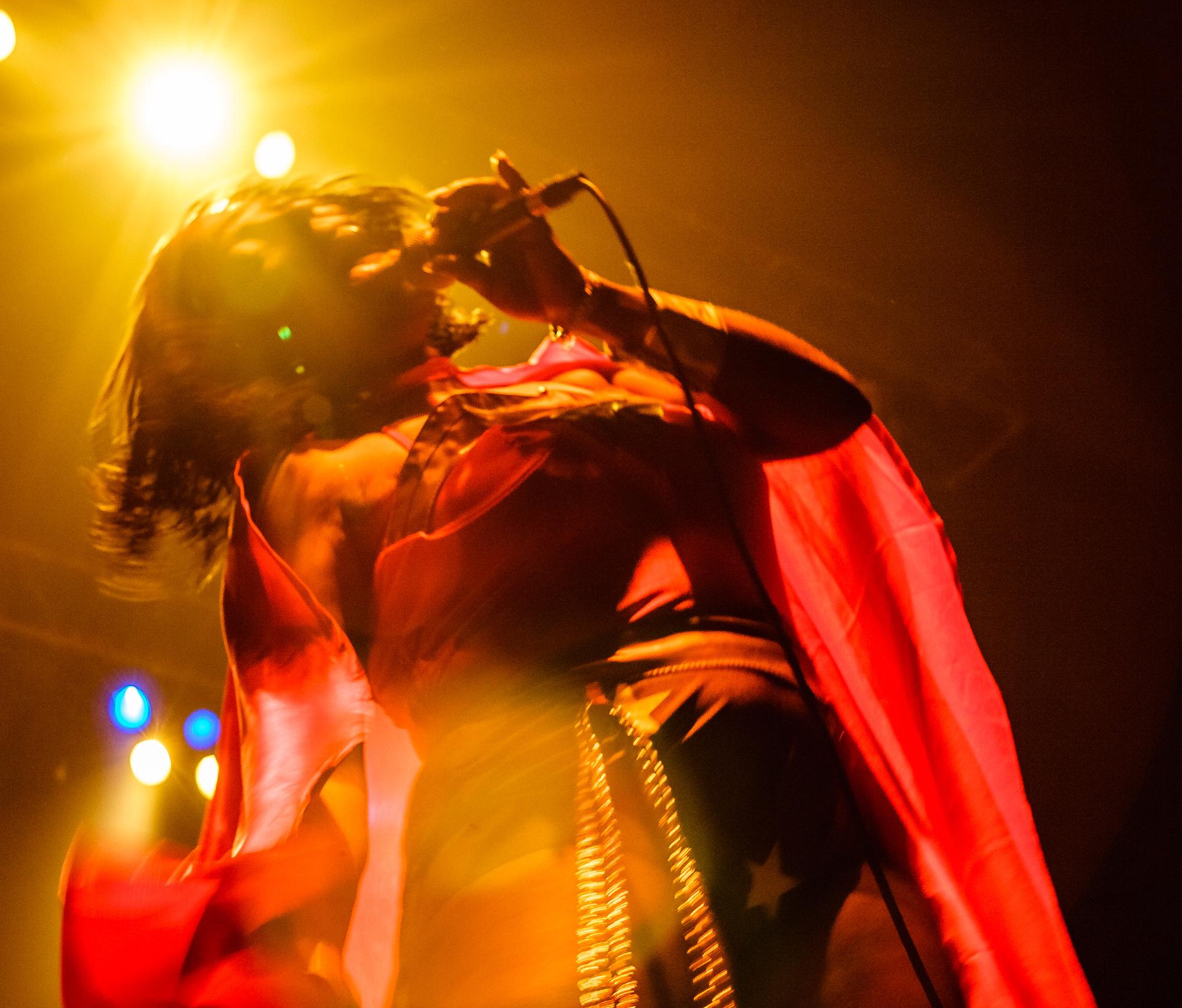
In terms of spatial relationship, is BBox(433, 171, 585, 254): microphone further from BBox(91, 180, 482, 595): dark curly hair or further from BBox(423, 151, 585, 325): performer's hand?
BBox(91, 180, 482, 595): dark curly hair

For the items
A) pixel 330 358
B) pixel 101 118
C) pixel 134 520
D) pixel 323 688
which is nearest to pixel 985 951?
pixel 323 688

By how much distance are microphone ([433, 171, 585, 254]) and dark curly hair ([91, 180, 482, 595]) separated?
0.79ft

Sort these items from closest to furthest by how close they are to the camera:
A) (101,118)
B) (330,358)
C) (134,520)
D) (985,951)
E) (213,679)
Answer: (985,951) < (330,358) < (134,520) < (101,118) < (213,679)

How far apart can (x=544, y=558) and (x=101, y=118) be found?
983 millimetres

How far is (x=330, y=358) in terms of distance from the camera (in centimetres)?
95

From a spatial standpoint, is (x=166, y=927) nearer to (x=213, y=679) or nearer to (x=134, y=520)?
(x=134, y=520)

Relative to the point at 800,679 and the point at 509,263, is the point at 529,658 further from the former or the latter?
the point at 509,263

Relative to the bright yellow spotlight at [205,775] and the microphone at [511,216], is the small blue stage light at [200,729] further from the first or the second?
the microphone at [511,216]

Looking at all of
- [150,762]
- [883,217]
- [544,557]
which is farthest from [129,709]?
[883,217]

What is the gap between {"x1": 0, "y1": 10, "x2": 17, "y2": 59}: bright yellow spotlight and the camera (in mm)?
1157

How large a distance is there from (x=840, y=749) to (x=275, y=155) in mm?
1146

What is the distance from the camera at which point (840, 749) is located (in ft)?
2.43

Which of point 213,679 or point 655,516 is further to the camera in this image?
point 213,679

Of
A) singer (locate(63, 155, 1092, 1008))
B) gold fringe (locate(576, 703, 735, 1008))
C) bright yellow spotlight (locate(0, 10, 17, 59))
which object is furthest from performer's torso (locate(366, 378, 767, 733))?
bright yellow spotlight (locate(0, 10, 17, 59))
